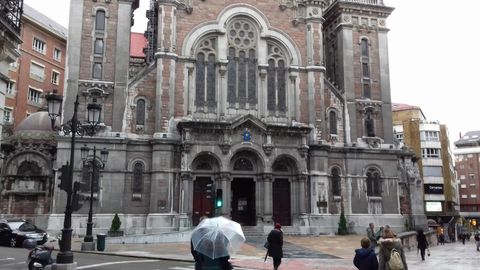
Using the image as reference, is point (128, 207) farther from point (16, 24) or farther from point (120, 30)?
point (16, 24)

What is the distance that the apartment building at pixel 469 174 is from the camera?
106 metres

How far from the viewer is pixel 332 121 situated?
133 ft

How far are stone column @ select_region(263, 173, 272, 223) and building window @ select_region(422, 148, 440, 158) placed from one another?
49613mm

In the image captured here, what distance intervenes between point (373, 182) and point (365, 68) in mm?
9517

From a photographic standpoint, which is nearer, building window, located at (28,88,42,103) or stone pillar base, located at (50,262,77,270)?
stone pillar base, located at (50,262,77,270)

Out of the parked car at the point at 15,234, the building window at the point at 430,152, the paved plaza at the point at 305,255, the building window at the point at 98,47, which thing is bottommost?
the paved plaza at the point at 305,255

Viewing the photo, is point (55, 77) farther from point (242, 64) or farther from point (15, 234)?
point (15, 234)

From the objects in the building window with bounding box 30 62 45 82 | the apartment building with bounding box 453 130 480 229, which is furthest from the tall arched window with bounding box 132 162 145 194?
the apartment building with bounding box 453 130 480 229

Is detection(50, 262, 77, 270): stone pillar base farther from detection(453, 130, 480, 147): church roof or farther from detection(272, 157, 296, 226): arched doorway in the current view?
detection(453, 130, 480, 147): church roof

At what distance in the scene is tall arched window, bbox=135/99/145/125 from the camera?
1438 inches

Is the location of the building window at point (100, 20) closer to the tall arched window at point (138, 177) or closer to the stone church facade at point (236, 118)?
the stone church facade at point (236, 118)

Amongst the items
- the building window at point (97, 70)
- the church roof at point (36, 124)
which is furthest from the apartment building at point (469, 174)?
the building window at point (97, 70)

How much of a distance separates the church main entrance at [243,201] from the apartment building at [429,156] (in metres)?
44.9

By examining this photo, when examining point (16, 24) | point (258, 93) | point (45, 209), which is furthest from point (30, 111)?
point (16, 24)
